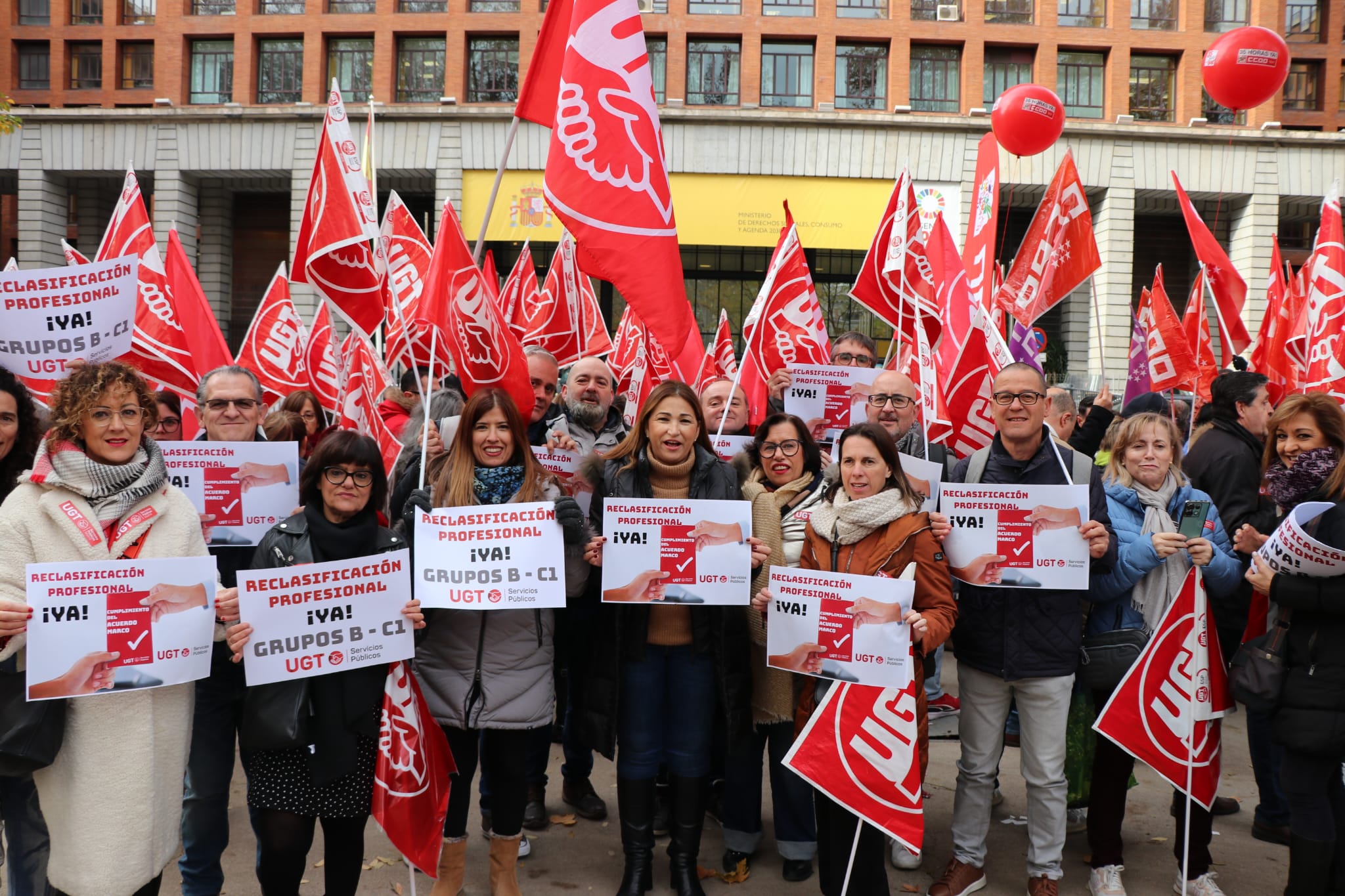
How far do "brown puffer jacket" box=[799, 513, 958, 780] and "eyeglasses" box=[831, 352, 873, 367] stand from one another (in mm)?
2541

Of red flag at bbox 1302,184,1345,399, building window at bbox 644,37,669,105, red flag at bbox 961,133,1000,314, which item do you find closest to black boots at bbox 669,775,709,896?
red flag at bbox 1302,184,1345,399

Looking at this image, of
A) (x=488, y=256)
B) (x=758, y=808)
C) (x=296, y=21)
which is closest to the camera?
(x=758, y=808)

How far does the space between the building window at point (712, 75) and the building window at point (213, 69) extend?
1471cm

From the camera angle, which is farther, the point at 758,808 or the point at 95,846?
the point at 758,808

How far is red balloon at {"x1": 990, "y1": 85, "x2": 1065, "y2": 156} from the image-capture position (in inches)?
444

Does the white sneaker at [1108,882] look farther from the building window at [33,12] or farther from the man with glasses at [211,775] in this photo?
the building window at [33,12]

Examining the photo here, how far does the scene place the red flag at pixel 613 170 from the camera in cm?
432

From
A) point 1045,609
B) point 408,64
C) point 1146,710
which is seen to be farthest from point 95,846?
point 408,64

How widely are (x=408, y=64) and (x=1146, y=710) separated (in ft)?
99.7

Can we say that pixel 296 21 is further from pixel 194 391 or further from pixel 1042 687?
pixel 1042 687

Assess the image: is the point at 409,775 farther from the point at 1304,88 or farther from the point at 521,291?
the point at 1304,88

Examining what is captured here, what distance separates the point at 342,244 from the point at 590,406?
1.69m

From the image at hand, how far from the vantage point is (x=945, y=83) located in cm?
2927

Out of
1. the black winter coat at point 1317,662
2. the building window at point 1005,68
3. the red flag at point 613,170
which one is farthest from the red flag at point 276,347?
the building window at point 1005,68
